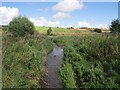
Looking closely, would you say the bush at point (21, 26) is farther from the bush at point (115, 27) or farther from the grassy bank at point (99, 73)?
the grassy bank at point (99, 73)

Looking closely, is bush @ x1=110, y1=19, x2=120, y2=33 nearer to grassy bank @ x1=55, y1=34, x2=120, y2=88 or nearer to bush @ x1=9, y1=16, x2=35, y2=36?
bush @ x1=9, y1=16, x2=35, y2=36

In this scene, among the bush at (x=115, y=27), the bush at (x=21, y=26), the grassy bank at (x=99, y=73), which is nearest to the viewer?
the grassy bank at (x=99, y=73)

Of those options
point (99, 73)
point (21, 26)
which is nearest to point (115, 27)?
point (21, 26)

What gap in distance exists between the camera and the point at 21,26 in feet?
164

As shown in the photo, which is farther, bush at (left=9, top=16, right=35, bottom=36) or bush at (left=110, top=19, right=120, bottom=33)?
bush at (left=9, top=16, right=35, bottom=36)

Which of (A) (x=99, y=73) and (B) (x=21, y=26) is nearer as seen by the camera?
(A) (x=99, y=73)

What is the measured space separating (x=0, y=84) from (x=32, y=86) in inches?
73.6

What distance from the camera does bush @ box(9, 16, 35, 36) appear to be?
48281 millimetres

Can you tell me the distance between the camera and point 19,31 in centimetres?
4725

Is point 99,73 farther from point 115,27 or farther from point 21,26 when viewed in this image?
point 21,26

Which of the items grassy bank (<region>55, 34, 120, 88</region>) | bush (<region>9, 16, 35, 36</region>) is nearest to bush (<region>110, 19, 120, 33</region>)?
bush (<region>9, 16, 35, 36</region>)

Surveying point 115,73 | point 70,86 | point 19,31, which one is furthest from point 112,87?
point 19,31

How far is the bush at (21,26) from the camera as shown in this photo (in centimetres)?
4828

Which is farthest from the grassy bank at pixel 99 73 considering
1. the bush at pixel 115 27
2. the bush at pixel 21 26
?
the bush at pixel 21 26
